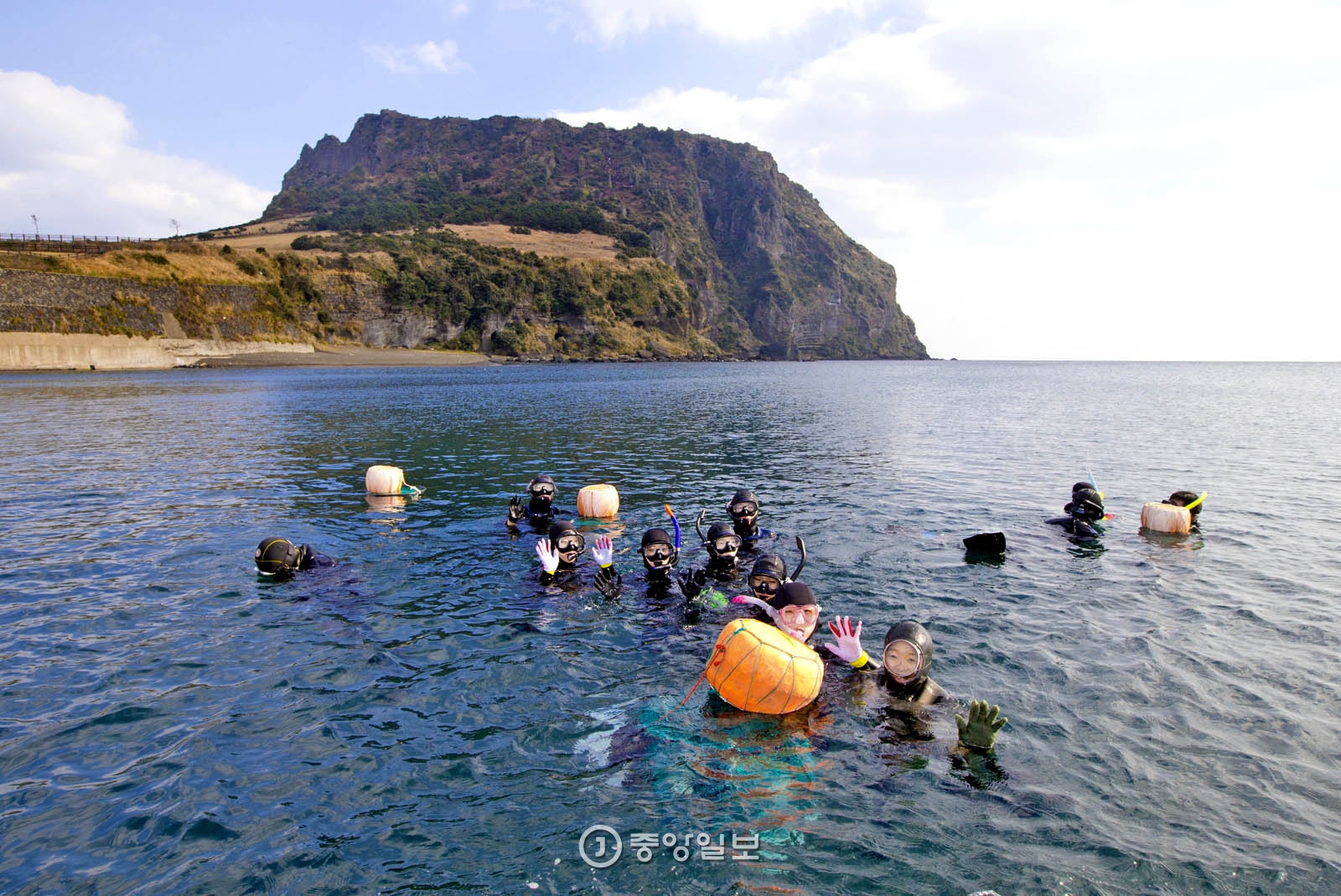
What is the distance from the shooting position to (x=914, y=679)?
26.9 ft

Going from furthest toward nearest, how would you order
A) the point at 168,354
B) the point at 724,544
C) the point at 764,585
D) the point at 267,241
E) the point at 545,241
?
the point at 545,241 < the point at 267,241 < the point at 168,354 < the point at 724,544 < the point at 764,585

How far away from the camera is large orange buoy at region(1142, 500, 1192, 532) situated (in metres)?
16.9

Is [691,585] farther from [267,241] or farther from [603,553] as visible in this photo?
[267,241]

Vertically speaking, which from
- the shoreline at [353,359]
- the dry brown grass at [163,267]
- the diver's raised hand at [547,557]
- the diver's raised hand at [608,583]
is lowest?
the diver's raised hand at [608,583]

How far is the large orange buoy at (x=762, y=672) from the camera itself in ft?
25.8

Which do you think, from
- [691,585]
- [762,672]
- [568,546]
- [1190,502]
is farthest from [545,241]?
[762,672]

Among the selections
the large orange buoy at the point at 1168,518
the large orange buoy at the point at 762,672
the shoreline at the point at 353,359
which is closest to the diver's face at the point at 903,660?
the large orange buoy at the point at 762,672

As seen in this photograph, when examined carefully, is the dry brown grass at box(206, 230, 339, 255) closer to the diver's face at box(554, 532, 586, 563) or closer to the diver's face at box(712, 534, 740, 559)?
the diver's face at box(554, 532, 586, 563)

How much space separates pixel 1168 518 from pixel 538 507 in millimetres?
15224

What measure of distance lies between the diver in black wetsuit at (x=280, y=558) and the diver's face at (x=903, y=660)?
10745 millimetres

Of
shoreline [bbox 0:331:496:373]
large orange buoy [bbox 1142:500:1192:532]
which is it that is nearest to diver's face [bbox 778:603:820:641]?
large orange buoy [bbox 1142:500:1192:532]

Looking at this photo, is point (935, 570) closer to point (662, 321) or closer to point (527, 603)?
point (527, 603)

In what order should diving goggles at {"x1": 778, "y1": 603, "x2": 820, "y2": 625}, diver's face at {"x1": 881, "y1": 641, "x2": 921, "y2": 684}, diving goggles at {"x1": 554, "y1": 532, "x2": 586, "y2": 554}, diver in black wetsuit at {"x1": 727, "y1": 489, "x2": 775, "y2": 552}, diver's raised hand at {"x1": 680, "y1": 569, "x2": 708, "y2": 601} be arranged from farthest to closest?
diver in black wetsuit at {"x1": 727, "y1": 489, "x2": 775, "y2": 552}
diving goggles at {"x1": 554, "y1": 532, "x2": 586, "y2": 554}
diver's raised hand at {"x1": 680, "y1": 569, "x2": 708, "y2": 601}
diving goggles at {"x1": 778, "y1": 603, "x2": 820, "y2": 625}
diver's face at {"x1": 881, "y1": 641, "x2": 921, "y2": 684}

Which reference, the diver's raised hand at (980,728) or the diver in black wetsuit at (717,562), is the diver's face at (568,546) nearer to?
the diver in black wetsuit at (717,562)
